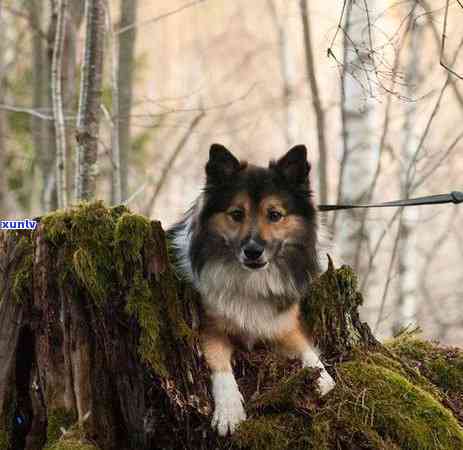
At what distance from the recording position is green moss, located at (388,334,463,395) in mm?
5105

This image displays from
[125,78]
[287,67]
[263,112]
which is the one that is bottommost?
[125,78]

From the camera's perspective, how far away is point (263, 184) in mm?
4281

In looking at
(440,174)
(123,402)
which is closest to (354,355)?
(123,402)

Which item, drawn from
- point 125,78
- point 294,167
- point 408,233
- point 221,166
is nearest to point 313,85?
point 125,78

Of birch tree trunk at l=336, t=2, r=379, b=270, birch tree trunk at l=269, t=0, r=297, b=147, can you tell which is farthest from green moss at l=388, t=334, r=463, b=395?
birch tree trunk at l=269, t=0, r=297, b=147

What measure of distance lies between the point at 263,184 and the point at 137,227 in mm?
943

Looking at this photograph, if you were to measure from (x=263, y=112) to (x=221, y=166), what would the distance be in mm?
13298

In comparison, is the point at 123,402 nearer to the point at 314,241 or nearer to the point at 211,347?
the point at 211,347

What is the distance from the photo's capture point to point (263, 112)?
1738 centimetres

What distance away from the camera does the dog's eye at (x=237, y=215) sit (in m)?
4.22

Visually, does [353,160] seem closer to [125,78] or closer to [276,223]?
[125,78]

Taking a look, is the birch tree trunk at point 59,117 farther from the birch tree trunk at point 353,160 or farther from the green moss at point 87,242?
the green moss at point 87,242

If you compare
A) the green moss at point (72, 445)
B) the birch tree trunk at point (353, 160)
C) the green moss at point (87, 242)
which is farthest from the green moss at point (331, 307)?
the birch tree trunk at point (353, 160)

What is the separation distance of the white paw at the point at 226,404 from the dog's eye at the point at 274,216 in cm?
99
